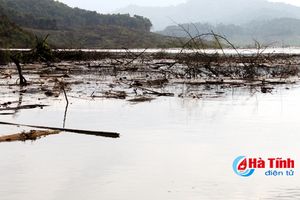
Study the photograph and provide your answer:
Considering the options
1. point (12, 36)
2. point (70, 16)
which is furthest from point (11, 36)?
point (70, 16)

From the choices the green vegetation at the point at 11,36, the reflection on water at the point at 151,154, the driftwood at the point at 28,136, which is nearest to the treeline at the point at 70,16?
the green vegetation at the point at 11,36

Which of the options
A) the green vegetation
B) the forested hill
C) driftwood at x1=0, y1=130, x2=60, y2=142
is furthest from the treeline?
driftwood at x1=0, y1=130, x2=60, y2=142

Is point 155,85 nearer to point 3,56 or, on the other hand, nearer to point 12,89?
point 12,89

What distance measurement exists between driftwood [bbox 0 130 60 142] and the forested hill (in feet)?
297

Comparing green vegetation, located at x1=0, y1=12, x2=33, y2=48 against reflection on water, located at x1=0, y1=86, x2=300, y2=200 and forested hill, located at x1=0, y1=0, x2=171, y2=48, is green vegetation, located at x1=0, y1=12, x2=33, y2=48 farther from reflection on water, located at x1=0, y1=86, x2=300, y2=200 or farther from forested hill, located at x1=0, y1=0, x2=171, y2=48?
reflection on water, located at x1=0, y1=86, x2=300, y2=200

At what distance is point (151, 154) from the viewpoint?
7629 millimetres

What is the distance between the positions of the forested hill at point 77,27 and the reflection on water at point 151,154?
88.6 meters

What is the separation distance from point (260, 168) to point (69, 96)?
10037mm

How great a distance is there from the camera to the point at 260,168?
6.90 metres

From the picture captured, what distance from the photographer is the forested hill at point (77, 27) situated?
13225 cm

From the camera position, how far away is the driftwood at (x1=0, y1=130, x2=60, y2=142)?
27.6 ft

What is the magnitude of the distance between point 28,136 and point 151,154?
241cm

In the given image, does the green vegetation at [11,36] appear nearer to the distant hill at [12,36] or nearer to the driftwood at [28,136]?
the distant hill at [12,36]

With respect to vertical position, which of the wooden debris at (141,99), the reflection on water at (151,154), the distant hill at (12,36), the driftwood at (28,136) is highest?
the distant hill at (12,36)
